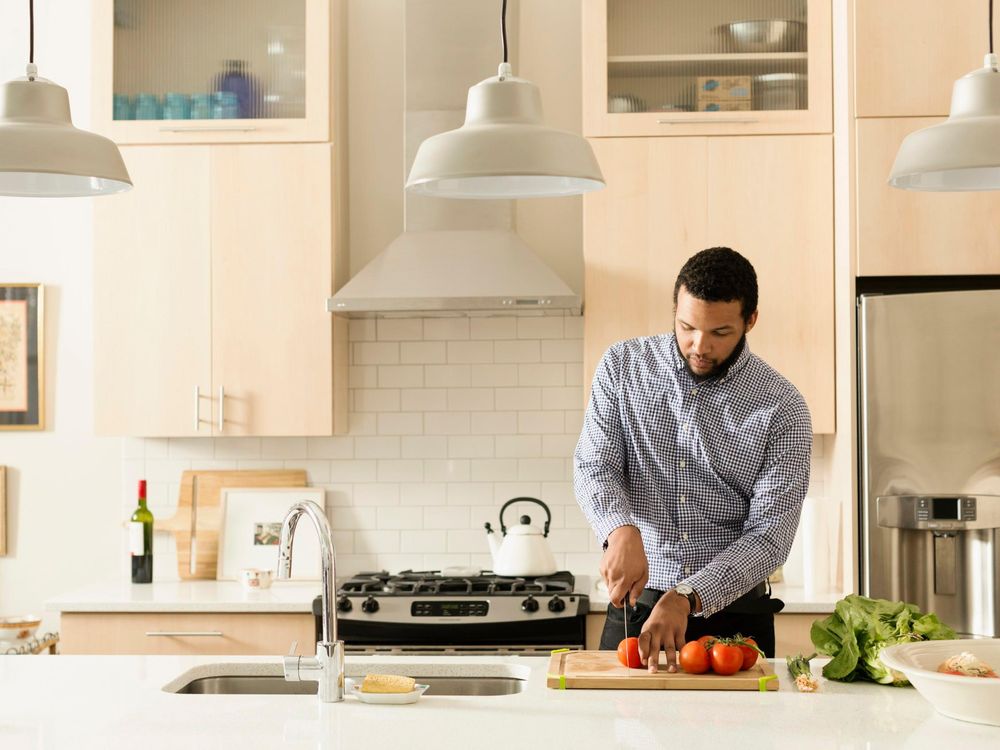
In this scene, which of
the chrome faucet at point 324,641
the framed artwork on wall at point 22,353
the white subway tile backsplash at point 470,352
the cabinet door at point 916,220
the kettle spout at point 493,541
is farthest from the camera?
the framed artwork on wall at point 22,353

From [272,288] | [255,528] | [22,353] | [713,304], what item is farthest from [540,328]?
[22,353]

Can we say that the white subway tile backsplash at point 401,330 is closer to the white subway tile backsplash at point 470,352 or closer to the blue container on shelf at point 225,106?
the white subway tile backsplash at point 470,352

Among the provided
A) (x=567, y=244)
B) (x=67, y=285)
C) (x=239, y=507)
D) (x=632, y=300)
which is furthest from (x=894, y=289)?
(x=67, y=285)

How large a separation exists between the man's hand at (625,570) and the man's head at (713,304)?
0.49 metres

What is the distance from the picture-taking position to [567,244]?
4180 millimetres

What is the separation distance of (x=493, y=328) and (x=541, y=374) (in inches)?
9.6

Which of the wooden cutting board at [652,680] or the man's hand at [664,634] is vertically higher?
the man's hand at [664,634]

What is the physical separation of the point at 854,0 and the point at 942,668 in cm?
228

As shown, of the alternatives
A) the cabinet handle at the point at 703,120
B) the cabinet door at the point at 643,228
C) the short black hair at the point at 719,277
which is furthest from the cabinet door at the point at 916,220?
the short black hair at the point at 719,277

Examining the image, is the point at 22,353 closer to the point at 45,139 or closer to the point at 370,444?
the point at 370,444

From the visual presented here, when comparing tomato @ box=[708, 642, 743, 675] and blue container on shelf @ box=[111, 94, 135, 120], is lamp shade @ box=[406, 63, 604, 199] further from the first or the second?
blue container on shelf @ box=[111, 94, 135, 120]

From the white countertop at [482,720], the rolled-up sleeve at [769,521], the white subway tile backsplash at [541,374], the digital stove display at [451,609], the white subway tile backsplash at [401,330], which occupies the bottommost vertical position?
the digital stove display at [451,609]

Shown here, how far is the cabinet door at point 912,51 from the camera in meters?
3.53

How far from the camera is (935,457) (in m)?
3.37
